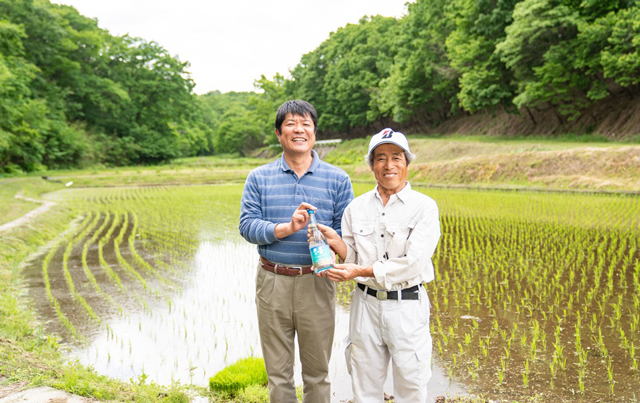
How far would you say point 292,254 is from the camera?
2.50 meters

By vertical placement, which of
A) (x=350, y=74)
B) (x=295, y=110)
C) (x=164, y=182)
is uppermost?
(x=350, y=74)

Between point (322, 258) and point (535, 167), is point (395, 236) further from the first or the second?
point (535, 167)

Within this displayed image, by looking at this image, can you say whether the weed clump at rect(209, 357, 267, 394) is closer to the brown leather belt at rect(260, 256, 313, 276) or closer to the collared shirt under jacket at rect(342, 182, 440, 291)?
the brown leather belt at rect(260, 256, 313, 276)

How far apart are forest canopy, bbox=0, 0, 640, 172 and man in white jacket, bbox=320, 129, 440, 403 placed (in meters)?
19.7

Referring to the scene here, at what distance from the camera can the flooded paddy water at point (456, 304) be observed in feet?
11.9

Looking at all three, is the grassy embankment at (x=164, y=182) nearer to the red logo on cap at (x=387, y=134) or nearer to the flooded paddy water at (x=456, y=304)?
the flooded paddy water at (x=456, y=304)

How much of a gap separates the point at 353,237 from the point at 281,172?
0.55m

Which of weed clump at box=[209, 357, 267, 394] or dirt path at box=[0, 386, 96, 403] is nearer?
dirt path at box=[0, 386, 96, 403]

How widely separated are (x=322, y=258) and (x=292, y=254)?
1.05 feet

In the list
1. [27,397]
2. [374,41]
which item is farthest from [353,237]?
[374,41]

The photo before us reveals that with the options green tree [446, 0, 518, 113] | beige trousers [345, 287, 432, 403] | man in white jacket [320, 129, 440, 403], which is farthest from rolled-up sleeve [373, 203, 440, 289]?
green tree [446, 0, 518, 113]

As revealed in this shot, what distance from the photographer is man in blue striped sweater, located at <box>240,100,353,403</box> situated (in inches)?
98.8

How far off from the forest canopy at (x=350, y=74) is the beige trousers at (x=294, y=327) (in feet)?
65.3

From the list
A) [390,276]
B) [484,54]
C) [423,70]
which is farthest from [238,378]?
[423,70]
